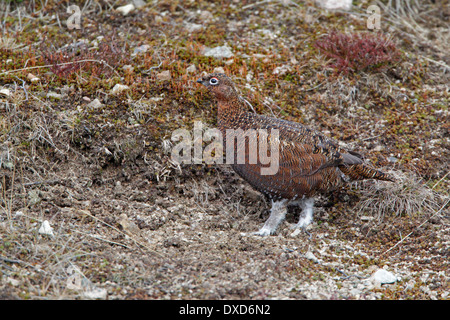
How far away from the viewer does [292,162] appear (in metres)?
4.73

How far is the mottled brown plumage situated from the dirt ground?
39 cm

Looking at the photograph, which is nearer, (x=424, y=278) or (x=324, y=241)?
(x=424, y=278)

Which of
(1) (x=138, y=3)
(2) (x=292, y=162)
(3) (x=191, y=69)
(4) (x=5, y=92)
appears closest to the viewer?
(2) (x=292, y=162)

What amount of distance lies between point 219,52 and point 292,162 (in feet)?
8.10

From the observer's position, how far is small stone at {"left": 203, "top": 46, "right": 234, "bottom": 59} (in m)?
6.49

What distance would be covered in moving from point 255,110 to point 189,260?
2397 millimetres

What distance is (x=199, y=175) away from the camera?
17.6 ft

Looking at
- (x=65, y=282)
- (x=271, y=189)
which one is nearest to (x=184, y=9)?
(x=271, y=189)

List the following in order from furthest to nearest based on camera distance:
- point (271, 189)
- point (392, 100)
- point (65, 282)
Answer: point (392, 100), point (271, 189), point (65, 282)

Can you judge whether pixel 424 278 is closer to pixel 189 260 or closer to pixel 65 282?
pixel 189 260

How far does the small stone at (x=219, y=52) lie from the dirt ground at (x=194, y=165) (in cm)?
6

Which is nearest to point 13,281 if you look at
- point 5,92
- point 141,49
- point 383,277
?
point 5,92

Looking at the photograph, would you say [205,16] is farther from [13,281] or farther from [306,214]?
[13,281]

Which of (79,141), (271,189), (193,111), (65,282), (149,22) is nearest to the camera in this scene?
(65,282)
